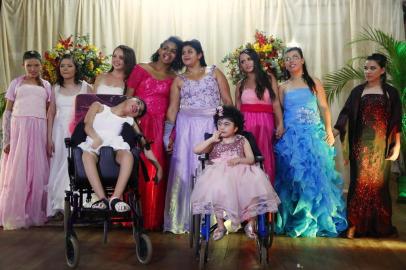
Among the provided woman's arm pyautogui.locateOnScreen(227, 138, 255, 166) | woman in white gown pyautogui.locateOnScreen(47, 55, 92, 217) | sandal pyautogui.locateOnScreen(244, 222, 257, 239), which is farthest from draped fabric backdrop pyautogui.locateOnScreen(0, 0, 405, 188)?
sandal pyautogui.locateOnScreen(244, 222, 257, 239)

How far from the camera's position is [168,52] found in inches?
202

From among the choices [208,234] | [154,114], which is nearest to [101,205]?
[208,234]

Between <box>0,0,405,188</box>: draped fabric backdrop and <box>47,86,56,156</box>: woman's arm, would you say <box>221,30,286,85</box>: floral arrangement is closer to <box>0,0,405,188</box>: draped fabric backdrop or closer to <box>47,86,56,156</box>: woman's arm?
<box>47,86,56,156</box>: woman's arm

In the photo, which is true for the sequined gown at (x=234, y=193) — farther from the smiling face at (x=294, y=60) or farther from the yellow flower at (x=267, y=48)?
the yellow flower at (x=267, y=48)

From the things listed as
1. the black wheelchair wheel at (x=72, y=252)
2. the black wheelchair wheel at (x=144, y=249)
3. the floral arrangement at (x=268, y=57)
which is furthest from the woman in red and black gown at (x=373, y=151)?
the black wheelchair wheel at (x=72, y=252)

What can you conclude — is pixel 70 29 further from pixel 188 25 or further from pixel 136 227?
pixel 136 227

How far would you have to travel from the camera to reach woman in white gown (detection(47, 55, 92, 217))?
5.41 meters

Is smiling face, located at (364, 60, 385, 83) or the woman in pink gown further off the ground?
smiling face, located at (364, 60, 385, 83)

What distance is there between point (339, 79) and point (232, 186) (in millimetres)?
3513

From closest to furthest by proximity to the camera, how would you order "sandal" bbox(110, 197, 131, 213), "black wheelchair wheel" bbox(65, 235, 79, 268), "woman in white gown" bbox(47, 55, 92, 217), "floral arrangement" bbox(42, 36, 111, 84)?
"black wheelchair wheel" bbox(65, 235, 79, 268) → "sandal" bbox(110, 197, 131, 213) → "woman in white gown" bbox(47, 55, 92, 217) → "floral arrangement" bbox(42, 36, 111, 84)

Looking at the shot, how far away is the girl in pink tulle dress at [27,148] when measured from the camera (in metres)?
5.30

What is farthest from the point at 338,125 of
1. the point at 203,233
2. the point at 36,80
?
the point at 36,80

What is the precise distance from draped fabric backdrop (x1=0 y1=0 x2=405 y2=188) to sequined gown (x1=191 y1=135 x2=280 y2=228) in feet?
12.8

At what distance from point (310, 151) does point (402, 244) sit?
3.27ft
